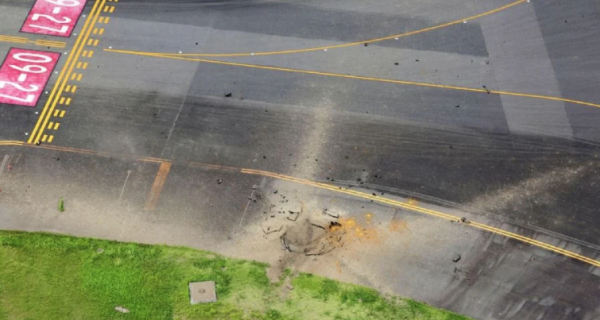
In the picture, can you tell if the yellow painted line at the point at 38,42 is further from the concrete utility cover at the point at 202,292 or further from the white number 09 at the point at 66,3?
the concrete utility cover at the point at 202,292

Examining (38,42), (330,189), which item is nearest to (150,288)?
(330,189)

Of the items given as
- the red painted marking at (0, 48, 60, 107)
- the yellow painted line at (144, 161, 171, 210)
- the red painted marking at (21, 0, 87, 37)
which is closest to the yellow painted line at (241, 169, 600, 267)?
the yellow painted line at (144, 161, 171, 210)

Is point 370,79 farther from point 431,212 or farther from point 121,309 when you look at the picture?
point 121,309

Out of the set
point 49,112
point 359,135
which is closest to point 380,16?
point 359,135

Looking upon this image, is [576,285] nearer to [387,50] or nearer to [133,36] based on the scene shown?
[387,50]

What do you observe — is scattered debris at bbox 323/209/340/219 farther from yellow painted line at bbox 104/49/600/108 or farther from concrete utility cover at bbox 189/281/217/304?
yellow painted line at bbox 104/49/600/108
